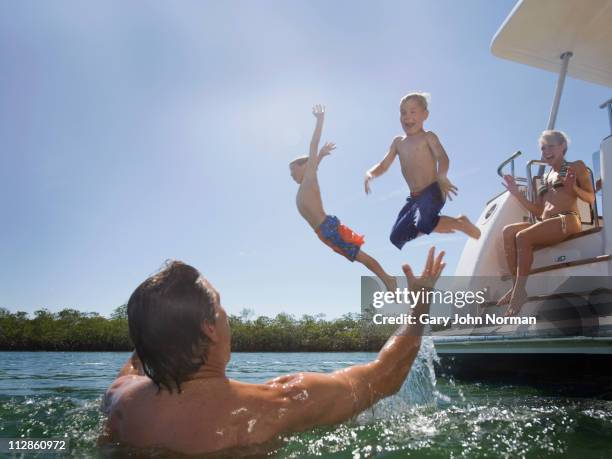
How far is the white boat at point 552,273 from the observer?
4.11 meters

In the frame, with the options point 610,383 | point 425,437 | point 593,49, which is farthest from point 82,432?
point 593,49

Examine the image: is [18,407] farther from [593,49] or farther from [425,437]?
[593,49]

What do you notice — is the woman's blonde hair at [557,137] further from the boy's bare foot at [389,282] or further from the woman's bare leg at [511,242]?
the boy's bare foot at [389,282]

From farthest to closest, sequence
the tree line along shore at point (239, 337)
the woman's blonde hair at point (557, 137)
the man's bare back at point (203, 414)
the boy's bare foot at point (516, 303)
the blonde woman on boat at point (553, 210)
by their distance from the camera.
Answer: the tree line along shore at point (239, 337)
the woman's blonde hair at point (557, 137)
the blonde woman on boat at point (553, 210)
the boy's bare foot at point (516, 303)
the man's bare back at point (203, 414)

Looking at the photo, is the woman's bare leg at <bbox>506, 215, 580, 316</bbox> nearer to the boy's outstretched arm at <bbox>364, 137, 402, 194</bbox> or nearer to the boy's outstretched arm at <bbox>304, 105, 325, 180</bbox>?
the boy's outstretched arm at <bbox>364, 137, 402, 194</bbox>

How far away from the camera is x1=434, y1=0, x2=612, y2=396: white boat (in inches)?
162

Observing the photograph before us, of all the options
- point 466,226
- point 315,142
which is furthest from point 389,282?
point 315,142

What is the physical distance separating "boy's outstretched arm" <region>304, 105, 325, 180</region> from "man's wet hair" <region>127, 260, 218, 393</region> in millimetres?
2532

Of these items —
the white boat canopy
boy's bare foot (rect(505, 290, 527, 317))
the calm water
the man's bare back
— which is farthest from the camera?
the white boat canopy

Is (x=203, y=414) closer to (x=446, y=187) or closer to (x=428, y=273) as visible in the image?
(x=428, y=273)

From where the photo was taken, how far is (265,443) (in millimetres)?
1884

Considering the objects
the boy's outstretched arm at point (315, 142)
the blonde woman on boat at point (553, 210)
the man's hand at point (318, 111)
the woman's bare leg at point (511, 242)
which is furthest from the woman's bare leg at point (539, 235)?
the man's hand at point (318, 111)

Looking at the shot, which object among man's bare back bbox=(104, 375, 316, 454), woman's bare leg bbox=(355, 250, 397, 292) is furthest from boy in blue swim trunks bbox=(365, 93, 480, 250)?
man's bare back bbox=(104, 375, 316, 454)

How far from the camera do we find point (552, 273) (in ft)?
15.7
